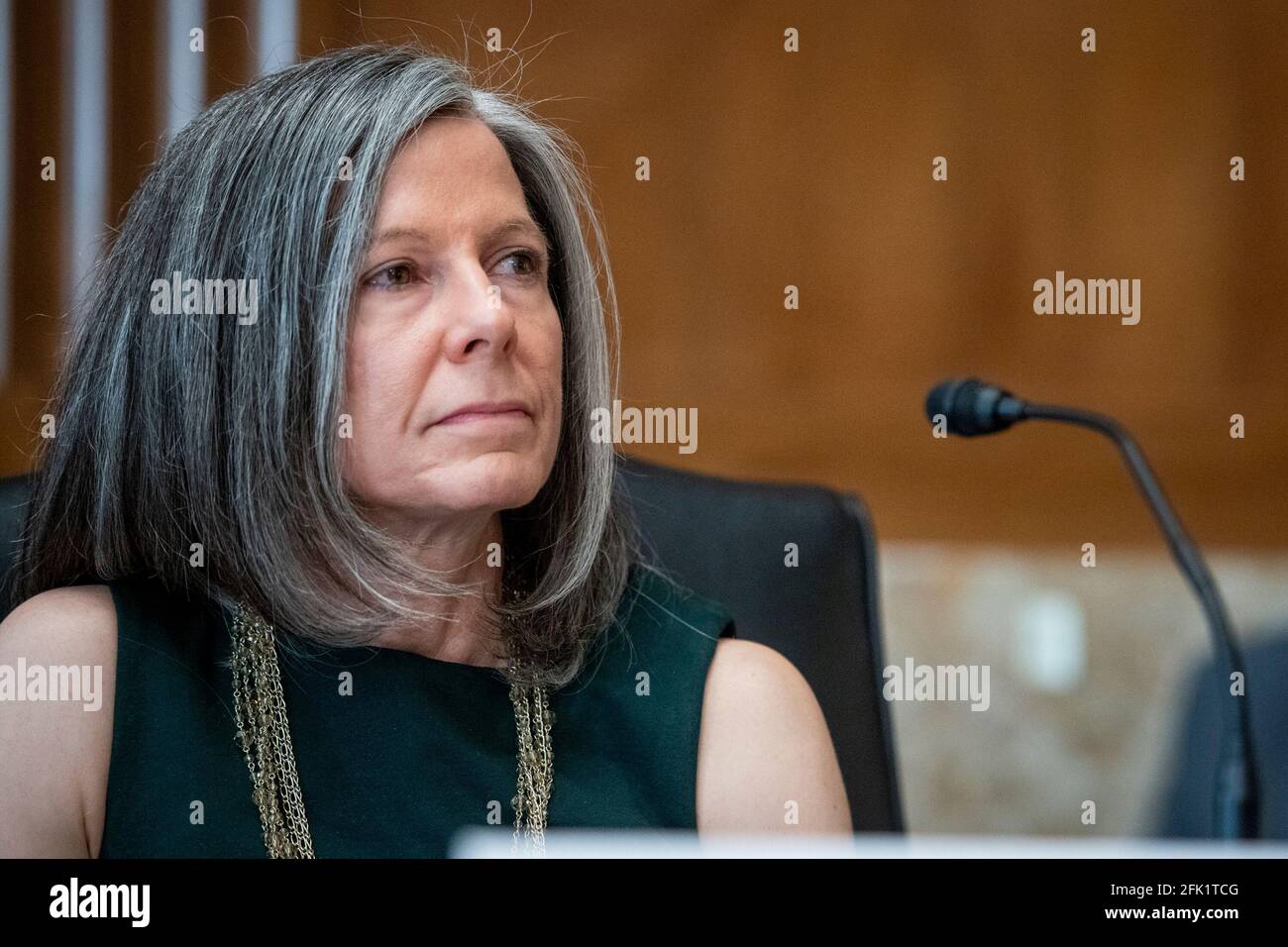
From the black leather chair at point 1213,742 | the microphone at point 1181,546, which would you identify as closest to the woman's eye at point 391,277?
the microphone at point 1181,546

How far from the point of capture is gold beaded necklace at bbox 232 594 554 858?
3.44ft

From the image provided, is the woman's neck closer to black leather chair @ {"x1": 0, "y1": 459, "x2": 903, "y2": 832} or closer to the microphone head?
black leather chair @ {"x1": 0, "y1": 459, "x2": 903, "y2": 832}

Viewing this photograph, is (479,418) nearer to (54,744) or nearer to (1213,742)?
(54,744)

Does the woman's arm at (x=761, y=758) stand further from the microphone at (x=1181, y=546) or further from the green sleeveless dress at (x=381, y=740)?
the microphone at (x=1181, y=546)

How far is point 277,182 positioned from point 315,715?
0.44m

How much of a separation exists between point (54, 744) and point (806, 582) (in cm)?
70

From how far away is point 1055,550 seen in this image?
57.6 inches

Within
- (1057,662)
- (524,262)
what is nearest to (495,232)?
(524,262)

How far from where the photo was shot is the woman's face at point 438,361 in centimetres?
107

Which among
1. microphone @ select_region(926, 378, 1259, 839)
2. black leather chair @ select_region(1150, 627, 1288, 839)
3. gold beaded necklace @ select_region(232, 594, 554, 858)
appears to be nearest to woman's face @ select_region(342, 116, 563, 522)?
gold beaded necklace @ select_region(232, 594, 554, 858)

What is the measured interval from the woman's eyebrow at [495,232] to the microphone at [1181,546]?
503 millimetres
